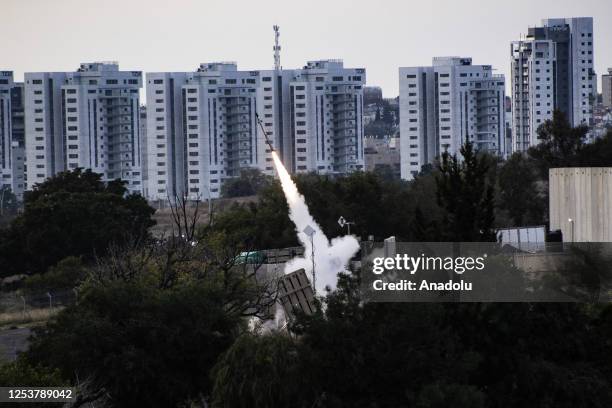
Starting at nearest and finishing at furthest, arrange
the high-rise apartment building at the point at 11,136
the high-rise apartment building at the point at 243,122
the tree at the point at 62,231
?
the tree at the point at 62,231 → the high-rise apartment building at the point at 243,122 → the high-rise apartment building at the point at 11,136

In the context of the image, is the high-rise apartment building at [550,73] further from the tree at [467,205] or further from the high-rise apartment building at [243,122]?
the tree at [467,205]

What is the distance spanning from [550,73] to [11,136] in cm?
6987

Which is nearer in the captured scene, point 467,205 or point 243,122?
point 467,205

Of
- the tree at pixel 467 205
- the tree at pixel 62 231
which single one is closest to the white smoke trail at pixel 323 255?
the tree at pixel 467 205

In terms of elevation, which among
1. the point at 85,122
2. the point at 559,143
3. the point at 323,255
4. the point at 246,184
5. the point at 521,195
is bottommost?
the point at 323,255

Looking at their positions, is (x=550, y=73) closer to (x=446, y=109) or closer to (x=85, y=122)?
(x=446, y=109)

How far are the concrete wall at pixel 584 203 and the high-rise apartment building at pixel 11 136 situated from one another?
129 metres

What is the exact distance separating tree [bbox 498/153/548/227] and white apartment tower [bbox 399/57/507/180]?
88735mm

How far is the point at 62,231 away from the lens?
70.6 metres

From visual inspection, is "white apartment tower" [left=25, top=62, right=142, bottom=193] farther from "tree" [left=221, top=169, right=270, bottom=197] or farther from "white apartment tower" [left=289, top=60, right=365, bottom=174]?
"tree" [left=221, top=169, right=270, bottom=197]

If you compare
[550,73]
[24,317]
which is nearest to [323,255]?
[24,317]

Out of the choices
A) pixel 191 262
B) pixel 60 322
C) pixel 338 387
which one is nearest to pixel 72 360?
pixel 60 322

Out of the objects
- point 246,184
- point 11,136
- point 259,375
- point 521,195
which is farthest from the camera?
point 11,136

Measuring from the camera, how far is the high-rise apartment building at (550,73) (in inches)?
7116
